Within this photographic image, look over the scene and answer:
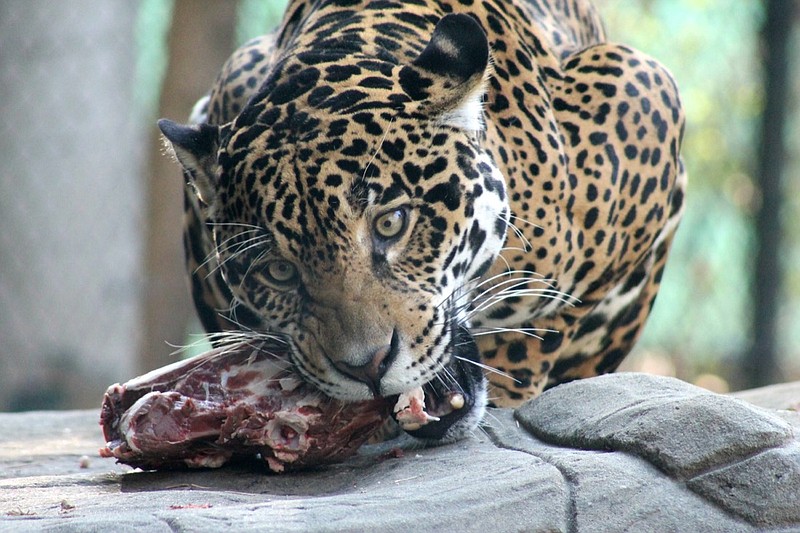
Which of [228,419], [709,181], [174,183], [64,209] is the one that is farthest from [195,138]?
[709,181]

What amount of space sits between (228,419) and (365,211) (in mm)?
922

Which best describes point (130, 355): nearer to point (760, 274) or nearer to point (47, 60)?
point (47, 60)

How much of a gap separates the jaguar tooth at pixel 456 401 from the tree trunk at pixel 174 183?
779 cm

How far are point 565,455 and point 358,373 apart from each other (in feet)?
2.51

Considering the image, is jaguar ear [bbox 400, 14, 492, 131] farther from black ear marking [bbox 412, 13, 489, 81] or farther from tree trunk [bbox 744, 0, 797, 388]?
tree trunk [bbox 744, 0, 797, 388]

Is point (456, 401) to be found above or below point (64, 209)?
above

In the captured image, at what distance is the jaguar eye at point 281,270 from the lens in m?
4.45

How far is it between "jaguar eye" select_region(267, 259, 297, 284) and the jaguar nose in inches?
20.2

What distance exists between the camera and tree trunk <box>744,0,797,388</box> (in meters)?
10.3

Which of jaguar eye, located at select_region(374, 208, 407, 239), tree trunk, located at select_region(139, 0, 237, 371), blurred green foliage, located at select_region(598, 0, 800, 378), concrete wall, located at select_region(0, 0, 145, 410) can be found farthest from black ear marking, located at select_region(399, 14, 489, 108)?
concrete wall, located at select_region(0, 0, 145, 410)

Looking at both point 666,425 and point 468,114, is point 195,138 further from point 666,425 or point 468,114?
point 666,425

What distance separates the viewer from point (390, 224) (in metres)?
4.38

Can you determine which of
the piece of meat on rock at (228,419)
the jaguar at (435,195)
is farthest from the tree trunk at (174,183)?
the piece of meat on rock at (228,419)

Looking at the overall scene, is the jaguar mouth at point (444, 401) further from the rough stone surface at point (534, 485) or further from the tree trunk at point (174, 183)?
the tree trunk at point (174, 183)
